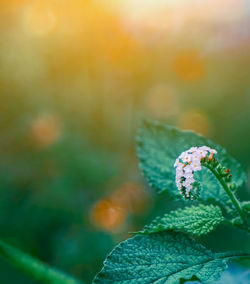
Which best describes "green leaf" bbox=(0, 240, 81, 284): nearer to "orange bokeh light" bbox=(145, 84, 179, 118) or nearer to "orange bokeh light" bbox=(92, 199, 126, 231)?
"orange bokeh light" bbox=(92, 199, 126, 231)

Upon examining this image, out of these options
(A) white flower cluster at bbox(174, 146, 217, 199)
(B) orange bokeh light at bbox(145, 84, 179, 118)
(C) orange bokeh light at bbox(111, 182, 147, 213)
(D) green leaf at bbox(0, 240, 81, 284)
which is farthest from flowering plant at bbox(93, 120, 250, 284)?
(B) orange bokeh light at bbox(145, 84, 179, 118)

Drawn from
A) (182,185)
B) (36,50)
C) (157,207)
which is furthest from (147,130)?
(36,50)

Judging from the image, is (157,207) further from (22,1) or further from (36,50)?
(22,1)

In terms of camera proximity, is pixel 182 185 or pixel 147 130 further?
pixel 147 130

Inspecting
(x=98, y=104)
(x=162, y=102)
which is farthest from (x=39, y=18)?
(x=162, y=102)

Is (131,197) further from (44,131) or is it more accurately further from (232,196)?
→ (232,196)
